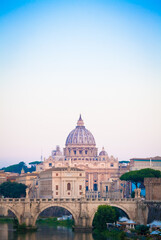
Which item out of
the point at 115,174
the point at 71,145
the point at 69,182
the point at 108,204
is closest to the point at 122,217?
the point at 108,204

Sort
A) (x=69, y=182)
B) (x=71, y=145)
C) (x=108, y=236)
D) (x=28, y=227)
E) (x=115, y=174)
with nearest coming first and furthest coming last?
1. (x=108, y=236)
2. (x=28, y=227)
3. (x=69, y=182)
4. (x=115, y=174)
5. (x=71, y=145)

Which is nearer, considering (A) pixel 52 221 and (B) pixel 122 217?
(B) pixel 122 217

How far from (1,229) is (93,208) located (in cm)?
1201

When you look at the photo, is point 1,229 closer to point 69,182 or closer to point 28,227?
point 28,227

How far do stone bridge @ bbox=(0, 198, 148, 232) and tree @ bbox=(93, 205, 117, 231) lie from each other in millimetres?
2614

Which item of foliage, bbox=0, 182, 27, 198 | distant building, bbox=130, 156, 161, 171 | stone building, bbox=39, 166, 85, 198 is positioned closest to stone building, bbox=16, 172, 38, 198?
foliage, bbox=0, 182, 27, 198

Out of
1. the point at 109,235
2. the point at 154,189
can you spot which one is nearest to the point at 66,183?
the point at 154,189

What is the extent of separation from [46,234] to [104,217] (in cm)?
710

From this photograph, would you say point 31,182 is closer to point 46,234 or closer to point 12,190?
point 12,190

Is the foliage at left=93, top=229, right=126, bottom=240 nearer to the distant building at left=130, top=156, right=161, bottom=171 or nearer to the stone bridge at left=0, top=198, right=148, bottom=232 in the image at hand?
the stone bridge at left=0, top=198, right=148, bottom=232

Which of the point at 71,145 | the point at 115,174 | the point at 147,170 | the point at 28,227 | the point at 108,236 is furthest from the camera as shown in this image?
the point at 71,145

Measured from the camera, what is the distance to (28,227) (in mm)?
88750

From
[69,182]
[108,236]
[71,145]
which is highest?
[71,145]

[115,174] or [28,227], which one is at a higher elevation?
[115,174]
